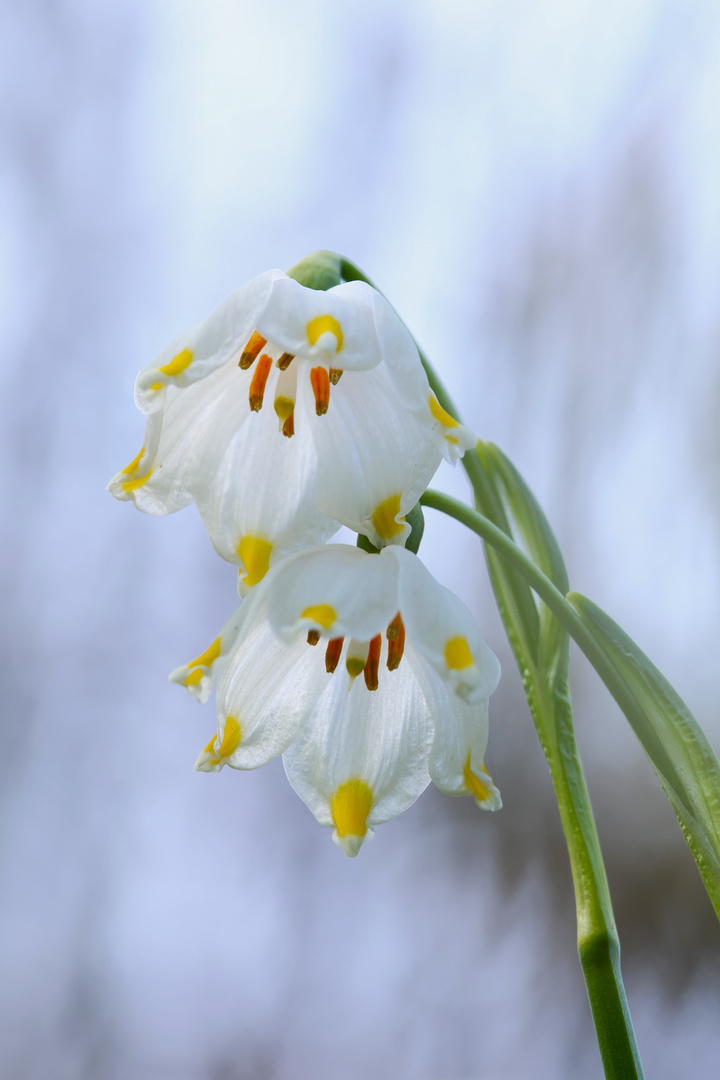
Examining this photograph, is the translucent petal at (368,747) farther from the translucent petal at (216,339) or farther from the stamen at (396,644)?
the translucent petal at (216,339)

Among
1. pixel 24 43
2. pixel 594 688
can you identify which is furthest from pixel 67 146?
pixel 594 688

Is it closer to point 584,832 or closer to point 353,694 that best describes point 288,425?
point 353,694

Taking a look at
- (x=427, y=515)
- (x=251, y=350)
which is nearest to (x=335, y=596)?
(x=251, y=350)

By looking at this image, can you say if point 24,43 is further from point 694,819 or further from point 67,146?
point 694,819

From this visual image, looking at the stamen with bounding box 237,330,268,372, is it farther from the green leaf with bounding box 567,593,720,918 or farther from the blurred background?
the blurred background

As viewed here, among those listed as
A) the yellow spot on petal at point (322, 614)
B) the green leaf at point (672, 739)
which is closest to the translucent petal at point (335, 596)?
the yellow spot on petal at point (322, 614)
